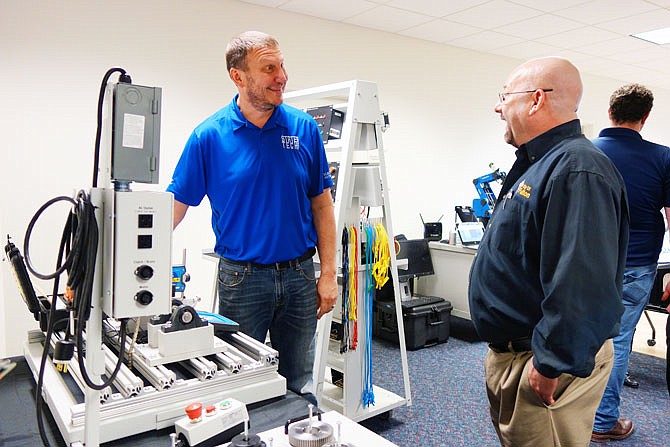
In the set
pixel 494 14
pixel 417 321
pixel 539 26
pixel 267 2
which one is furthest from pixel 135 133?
pixel 539 26

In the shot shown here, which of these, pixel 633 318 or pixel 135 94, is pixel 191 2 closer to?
pixel 135 94

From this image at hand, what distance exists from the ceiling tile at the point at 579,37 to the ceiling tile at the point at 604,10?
0.32 metres

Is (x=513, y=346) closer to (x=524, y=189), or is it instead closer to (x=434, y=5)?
(x=524, y=189)

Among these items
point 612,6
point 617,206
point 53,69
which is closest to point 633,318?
point 617,206

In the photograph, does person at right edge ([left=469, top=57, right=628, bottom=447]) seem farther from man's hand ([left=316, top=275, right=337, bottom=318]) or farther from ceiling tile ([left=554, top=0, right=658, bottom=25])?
ceiling tile ([left=554, top=0, right=658, bottom=25])

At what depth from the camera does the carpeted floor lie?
2.60 meters

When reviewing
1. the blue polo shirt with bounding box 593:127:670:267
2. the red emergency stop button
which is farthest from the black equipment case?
the red emergency stop button

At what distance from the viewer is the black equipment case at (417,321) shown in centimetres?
388

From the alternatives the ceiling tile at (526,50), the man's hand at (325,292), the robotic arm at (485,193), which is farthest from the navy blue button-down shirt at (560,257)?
the ceiling tile at (526,50)

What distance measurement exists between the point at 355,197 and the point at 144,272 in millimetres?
1835

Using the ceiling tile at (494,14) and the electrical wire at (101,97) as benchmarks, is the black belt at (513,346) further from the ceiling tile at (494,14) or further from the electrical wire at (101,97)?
the ceiling tile at (494,14)

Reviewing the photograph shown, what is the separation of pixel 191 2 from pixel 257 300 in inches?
109

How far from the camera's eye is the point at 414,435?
8.55 ft

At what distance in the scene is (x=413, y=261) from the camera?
173 inches
